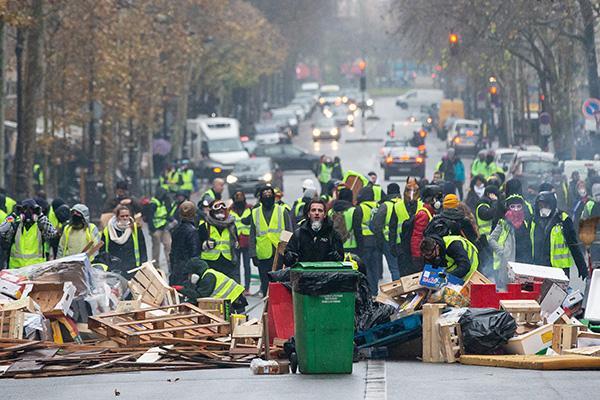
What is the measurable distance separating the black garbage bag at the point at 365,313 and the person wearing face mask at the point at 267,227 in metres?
6.49

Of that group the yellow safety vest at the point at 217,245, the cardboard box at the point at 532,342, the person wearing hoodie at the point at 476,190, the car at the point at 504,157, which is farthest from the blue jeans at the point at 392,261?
the car at the point at 504,157

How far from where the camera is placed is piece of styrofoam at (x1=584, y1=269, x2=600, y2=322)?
15109mm

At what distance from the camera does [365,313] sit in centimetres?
1424

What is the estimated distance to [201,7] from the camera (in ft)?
220

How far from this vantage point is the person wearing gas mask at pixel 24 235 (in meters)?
18.6

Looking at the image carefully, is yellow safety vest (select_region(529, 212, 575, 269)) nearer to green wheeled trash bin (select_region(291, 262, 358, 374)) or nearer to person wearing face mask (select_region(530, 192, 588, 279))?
person wearing face mask (select_region(530, 192, 588, 279))

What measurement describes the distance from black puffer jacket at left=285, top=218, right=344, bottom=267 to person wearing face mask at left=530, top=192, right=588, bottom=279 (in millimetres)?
4952

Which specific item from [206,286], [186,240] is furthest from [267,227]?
[206,286]

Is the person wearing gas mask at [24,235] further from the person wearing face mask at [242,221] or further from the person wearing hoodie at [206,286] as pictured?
the person wearing face mask at [242,221]

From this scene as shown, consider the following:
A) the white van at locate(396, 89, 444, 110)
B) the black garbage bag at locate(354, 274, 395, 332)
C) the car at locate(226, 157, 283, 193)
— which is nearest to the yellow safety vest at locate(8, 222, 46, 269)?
the black garbage bag at locate(354, 274, 395, 332)

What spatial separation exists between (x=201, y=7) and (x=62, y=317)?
2056 inches

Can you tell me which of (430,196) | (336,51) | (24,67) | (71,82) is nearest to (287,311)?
(430,196)

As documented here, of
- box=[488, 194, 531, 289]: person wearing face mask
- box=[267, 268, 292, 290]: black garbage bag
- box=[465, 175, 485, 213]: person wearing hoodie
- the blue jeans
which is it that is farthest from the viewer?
box=[465, 175, 485, 213]: person wearing hoodie

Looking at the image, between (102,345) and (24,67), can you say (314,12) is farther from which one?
(102,345)
